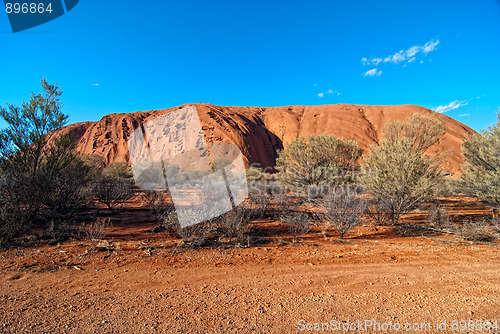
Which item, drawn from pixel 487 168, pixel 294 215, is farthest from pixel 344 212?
pixel 487 168

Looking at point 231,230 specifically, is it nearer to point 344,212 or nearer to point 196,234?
point 196,234

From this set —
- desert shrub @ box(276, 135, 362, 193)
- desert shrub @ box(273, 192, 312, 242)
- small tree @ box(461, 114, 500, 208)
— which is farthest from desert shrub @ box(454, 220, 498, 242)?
desert shrub @ box(276, 135, 362, 193)

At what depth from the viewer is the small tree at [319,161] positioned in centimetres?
1447

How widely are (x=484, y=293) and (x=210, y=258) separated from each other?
16.6 feet

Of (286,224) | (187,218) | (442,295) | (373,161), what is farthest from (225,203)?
(373,161)

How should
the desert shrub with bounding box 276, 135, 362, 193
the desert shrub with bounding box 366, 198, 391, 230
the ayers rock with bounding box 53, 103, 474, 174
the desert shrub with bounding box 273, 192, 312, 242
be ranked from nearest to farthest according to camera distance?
the desert shrub with bounding box 273, 192, 312, 242 → the desert shrub with bounding box 366, 198, 391, 230 → the desert shrub with bounding box 276, 135, 362, 193 → the ayers rock with bounding box 53, 103, 474, 174

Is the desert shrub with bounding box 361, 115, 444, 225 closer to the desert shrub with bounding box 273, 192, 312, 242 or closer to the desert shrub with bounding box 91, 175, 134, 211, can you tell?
the desert shrub with bounding box 273, 192, 312, 242

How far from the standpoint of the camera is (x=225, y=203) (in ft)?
27.9

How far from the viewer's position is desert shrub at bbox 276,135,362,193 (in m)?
14.4

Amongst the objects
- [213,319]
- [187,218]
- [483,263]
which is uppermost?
[187,218]

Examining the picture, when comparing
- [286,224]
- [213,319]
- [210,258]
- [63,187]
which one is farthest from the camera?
[286,224]

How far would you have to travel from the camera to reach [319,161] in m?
15.4

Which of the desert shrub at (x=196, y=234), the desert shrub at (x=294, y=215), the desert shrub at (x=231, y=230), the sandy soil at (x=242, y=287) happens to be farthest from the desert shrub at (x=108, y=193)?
the desert shrub at (x=294, y=215)

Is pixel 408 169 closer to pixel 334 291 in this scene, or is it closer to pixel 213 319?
pixel 334 291
